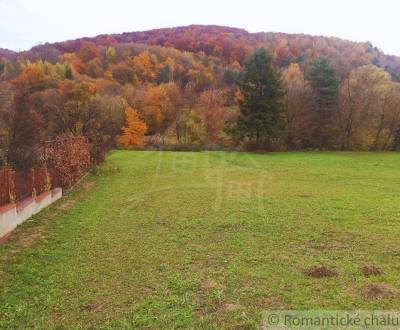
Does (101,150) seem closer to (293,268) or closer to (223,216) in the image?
(223,216)

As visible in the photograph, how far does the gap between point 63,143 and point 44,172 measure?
3087 millimetres

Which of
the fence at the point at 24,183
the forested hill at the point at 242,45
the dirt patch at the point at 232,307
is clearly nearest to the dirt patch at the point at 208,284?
the dirt patch at the point at 232,307

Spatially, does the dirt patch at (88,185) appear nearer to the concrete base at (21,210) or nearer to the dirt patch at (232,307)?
the concrete base at (21,210)

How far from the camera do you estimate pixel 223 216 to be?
34.2 feet

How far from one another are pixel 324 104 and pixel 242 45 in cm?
4034

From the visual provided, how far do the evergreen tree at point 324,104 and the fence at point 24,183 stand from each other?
27322mm

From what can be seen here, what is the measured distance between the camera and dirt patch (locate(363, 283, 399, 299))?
5336 mm

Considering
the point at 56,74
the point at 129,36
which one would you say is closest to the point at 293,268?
the point at 56,74

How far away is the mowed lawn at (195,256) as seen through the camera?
5078mm

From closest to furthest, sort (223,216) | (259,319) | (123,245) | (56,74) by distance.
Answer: (259,319), (123,245), (223,216), (56,74)

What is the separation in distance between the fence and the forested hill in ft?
132

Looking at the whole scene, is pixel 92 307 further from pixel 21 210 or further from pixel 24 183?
pixel 24 183

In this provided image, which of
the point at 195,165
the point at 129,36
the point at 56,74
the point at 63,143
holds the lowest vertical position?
the point at 195,165

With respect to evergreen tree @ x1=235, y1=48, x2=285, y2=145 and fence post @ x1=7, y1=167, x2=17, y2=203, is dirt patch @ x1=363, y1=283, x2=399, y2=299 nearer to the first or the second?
fence post @ x1=7, y1=167, x2=17, y2=203
